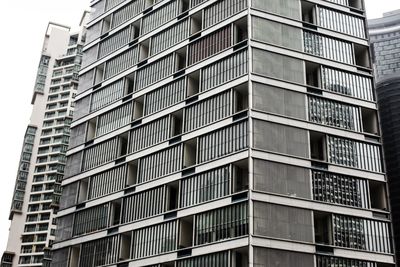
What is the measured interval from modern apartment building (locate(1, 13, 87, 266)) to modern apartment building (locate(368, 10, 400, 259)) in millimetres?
56020

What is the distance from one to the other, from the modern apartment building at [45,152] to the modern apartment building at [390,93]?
2206 inches

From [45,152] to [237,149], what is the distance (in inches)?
2956

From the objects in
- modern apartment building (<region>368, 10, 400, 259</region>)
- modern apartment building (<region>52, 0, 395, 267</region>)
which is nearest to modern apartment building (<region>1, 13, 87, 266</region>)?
modern apartment building (<region>52, 0, 395, 267</region>)

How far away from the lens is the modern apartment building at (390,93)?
74.8 m

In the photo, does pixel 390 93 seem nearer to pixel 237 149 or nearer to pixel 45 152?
pixel 237 149

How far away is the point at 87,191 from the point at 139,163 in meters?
8.14

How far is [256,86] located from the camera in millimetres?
39906

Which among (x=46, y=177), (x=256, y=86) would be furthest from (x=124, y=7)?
(x=46, y=177)

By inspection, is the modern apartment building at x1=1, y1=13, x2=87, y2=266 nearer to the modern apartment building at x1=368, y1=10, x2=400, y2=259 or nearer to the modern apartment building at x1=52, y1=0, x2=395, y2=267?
the modern apartment building at x1=52, y1=0, x2=395, y2=267

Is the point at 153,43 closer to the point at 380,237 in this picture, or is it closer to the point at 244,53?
the point at 244,53

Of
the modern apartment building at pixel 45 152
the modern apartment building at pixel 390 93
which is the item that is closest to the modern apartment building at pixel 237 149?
the modern apartment building at pixel 390 93

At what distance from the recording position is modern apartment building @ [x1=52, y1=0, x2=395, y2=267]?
3734 centimetres

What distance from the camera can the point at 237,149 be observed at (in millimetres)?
38625

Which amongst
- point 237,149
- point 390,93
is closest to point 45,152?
point 390,93
